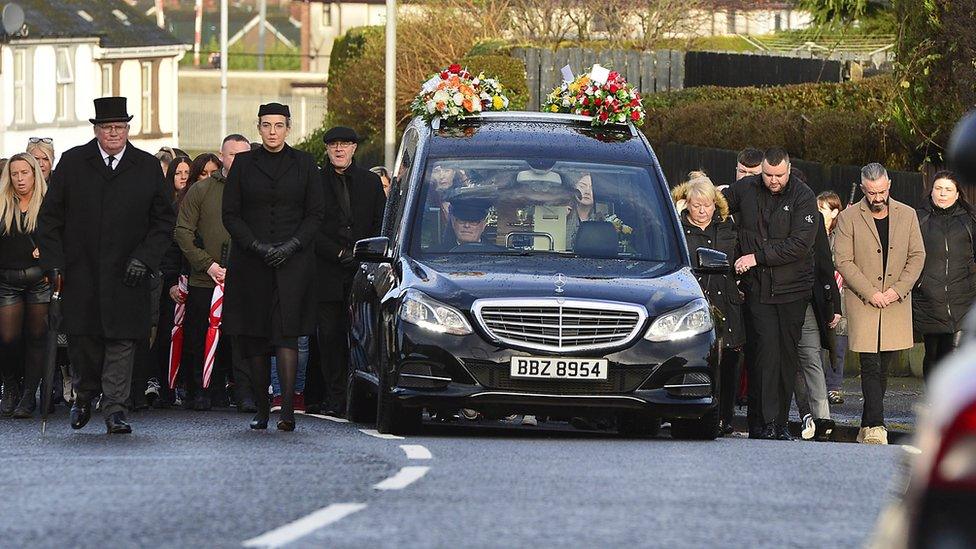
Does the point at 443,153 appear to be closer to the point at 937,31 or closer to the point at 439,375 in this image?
the point at 439,375

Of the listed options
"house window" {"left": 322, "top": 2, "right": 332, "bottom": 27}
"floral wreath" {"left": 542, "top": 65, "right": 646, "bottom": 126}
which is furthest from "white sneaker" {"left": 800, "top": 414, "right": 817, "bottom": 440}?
"house window" {"left": 322, "top": 2, "right": 332, "bottom": 27}

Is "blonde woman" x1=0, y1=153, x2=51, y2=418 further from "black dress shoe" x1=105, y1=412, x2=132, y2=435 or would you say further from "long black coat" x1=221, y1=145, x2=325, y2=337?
"black dress shoe" x1=105, y1=412, x2=132, y2=435

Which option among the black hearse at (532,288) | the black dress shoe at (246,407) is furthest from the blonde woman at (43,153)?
the black hearse at (532,288)

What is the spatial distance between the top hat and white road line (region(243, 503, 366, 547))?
5.38 meters

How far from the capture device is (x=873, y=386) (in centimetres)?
1548

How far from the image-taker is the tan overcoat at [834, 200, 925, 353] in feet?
50.5

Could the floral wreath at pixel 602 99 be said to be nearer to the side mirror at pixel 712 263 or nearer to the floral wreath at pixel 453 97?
the floral wreath at pixel 453 97

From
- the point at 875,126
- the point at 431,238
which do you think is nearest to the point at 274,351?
the point at 431,238

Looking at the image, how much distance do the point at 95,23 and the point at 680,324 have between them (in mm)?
61623

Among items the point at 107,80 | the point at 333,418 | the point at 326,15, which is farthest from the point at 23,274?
the point at 326,15

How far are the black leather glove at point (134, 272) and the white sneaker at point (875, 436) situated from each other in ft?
17.0

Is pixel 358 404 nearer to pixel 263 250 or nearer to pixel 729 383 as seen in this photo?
pixel 263 250

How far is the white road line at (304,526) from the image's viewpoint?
7320mm

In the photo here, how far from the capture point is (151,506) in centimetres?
854
